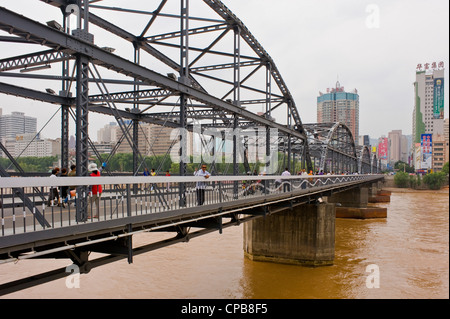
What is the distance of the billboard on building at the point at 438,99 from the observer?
192125 millimetres

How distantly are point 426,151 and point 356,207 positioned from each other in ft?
334

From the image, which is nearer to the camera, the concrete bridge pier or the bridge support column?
the bridge support column

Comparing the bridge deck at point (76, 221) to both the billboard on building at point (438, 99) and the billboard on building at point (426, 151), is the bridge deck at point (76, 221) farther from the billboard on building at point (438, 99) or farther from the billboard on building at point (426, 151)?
the billboard on building at point (438, 99)

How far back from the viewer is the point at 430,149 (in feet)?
454

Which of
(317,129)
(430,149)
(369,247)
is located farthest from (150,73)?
(430,149)

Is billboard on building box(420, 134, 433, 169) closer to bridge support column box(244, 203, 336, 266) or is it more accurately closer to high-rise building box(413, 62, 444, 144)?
high-rise building box(413, 62, 444, 144)

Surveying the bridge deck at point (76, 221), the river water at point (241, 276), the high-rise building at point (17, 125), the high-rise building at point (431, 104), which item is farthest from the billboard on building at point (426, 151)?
the bridge deck at point (76, 221)

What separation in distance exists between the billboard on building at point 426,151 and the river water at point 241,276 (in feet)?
386

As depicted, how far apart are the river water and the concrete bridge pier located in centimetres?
1788

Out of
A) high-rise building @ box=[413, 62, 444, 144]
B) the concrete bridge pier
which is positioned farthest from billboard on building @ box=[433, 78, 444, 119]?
the concrete bridge pier

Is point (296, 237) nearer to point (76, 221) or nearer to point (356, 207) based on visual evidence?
point (76, 221)

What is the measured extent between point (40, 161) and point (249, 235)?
69.8 ft

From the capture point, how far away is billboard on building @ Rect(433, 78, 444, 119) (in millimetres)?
192125
